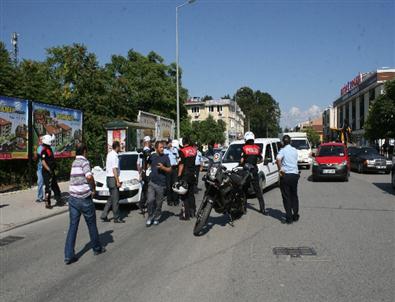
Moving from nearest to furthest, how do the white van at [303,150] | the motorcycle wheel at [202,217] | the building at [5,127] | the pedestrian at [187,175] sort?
the motorcycle wheel at [202,217] < the pedestrian at [187,175] < the building at [5,127] < the white van at [303,150]

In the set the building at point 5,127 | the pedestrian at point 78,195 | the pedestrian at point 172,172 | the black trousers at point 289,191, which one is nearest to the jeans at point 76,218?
the pedestrian at point 78,195

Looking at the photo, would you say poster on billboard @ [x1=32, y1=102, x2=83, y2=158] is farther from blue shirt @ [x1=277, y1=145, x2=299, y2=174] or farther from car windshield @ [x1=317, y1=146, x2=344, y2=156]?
car windshield @ [x1=317, y1=146, x2=344, y2=156]

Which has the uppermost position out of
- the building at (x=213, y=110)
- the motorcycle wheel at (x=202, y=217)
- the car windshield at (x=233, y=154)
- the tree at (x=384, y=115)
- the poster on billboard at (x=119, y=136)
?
the building at (x=213, y=110)

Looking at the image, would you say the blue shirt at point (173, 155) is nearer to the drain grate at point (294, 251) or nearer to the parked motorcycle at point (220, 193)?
the parked motorcycle at point (220, 193)

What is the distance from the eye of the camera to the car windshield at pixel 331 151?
1860cm

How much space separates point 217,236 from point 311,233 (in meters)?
1.71

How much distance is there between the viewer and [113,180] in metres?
9.18

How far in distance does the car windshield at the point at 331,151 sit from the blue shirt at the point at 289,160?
10.6 metres

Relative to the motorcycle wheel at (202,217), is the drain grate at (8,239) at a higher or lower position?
lower

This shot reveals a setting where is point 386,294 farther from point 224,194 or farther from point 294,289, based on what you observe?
point 224,194

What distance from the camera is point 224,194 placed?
8.05 meters

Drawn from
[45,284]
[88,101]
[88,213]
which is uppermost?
[88,101]

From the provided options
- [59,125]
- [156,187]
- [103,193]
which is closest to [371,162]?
[59,125]

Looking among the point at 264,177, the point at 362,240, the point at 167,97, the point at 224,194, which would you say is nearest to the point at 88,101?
the point at 264,177
